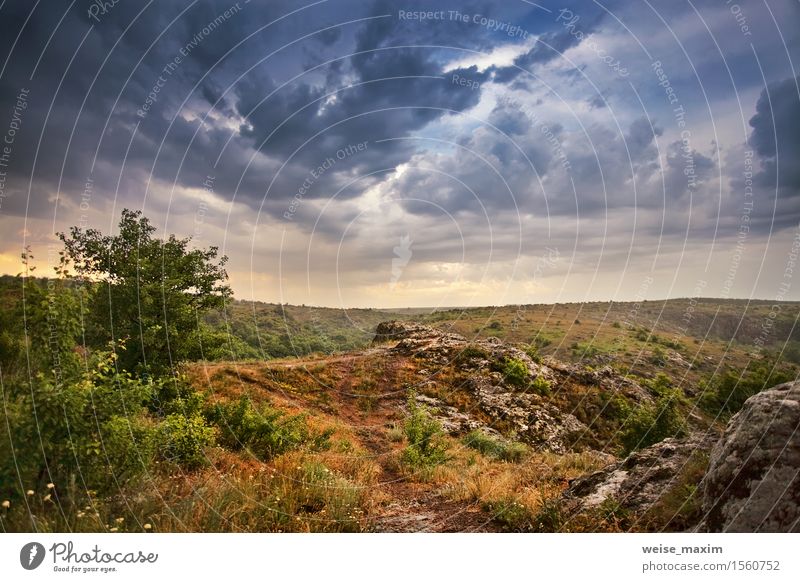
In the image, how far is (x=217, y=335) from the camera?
664 inches

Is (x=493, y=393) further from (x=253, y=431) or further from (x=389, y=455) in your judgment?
(x=253, y=431)

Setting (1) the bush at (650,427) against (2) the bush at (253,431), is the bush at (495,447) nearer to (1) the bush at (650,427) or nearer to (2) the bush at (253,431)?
(1) the bush at (650,427)

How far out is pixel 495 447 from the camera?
776 inches

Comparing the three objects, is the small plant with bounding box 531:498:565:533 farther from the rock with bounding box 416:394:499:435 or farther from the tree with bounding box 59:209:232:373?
the rock with bounding box 416:394:499:435

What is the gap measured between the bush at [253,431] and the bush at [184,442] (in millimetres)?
1767

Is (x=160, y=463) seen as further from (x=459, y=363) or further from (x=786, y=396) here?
(x=459, y=363)

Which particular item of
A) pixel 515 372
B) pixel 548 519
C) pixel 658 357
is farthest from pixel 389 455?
pixel 658 357

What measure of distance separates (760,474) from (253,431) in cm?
1184

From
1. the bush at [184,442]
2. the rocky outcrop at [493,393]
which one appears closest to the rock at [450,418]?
the rocky outcrop at [493,393]

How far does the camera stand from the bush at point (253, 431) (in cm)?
1200

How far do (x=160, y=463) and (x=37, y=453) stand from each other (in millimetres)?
3051

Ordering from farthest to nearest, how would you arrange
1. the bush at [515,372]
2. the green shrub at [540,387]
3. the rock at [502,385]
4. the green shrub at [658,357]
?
the green shrub at [658,357]
the bush at [515,372]
the green shrub at [540,387]
the rock at [502,385]

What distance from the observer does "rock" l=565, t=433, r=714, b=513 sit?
739 centimetres
